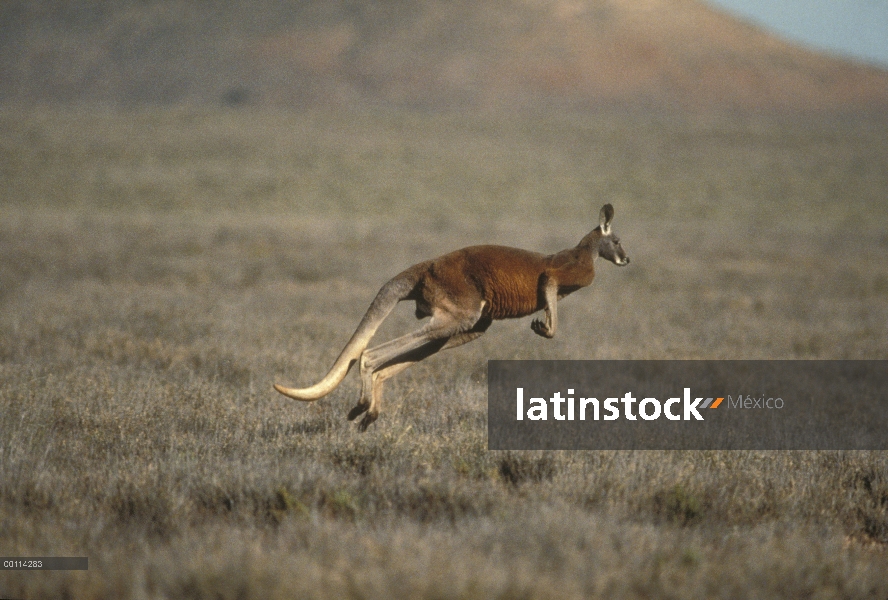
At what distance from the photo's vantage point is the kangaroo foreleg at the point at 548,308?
580 cm

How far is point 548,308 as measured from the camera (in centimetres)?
584

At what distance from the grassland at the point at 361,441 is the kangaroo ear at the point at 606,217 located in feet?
5.19

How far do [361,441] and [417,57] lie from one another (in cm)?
9452

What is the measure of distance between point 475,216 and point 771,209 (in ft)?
44.2

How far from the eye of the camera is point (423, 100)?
8700 centimetres

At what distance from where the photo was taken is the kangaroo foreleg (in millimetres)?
5797

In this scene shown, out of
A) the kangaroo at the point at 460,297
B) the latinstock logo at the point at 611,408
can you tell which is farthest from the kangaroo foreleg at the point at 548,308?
the latinstock logo at the point at 611,408

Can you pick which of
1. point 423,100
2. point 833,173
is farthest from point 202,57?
point 833,173

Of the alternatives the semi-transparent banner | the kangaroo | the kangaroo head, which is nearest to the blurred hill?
the semi-transparent banner

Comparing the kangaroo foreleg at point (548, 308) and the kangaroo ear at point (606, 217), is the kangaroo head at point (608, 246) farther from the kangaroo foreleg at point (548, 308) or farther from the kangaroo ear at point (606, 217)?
the kangaroo foreleg at point (548, 308)

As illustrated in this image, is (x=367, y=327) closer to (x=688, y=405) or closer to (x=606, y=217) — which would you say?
(x=606, y=217)

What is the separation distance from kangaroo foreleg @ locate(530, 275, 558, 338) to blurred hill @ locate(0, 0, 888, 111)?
80.1 m

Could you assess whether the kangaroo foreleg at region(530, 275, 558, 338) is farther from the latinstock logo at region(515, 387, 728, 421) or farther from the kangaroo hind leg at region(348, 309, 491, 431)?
the latinstock logo at region(515, 387, 728, 421)
